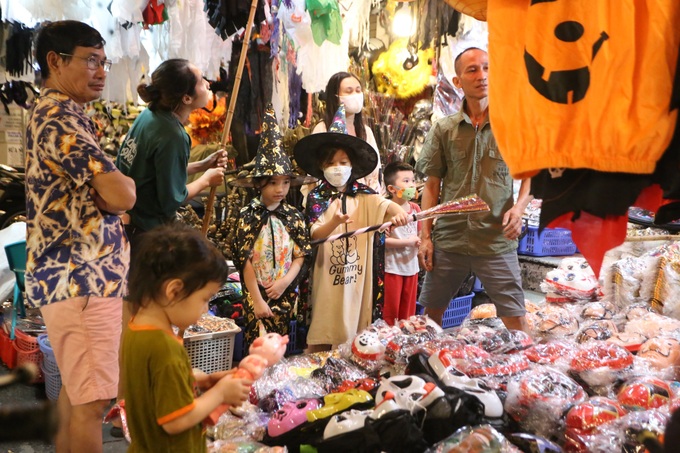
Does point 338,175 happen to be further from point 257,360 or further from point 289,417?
point 257,360

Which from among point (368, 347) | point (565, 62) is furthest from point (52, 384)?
point (565, 62)

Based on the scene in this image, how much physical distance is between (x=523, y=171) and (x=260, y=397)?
6.63 ft

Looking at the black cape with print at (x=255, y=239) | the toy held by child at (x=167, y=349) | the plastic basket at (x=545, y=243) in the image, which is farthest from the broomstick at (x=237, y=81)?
the plastic basket at (x=545, y=243)

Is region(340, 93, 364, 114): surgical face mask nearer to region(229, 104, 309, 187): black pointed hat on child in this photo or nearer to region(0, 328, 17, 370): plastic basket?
region(229, 104, 309, 187): black pointed hat on child

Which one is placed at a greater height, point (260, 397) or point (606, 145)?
point (606, 145)

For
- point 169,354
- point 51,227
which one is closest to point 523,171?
point 169,354

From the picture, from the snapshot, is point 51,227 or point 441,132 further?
point 441,132

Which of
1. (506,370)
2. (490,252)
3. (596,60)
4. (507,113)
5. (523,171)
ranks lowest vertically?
(506,370)

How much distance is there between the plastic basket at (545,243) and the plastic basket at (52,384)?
4.63 metres

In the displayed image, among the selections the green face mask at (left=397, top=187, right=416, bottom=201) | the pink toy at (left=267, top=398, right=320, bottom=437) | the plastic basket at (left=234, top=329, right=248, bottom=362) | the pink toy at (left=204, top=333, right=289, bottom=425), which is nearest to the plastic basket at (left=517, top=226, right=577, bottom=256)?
the green face mask at (left=397, top=187, right=416, bottom=201)

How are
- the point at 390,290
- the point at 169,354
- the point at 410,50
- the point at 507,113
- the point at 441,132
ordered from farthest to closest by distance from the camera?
the point at 410,50, the point at 390,290, the point at 441,132, the point at 169,354, the point at 507,113

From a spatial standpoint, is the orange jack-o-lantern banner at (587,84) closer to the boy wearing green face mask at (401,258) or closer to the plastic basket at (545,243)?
the boy wearing green face mask at (401,258)

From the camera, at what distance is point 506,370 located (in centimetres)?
281

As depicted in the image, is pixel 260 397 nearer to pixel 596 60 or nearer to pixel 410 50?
pixel 596 60
